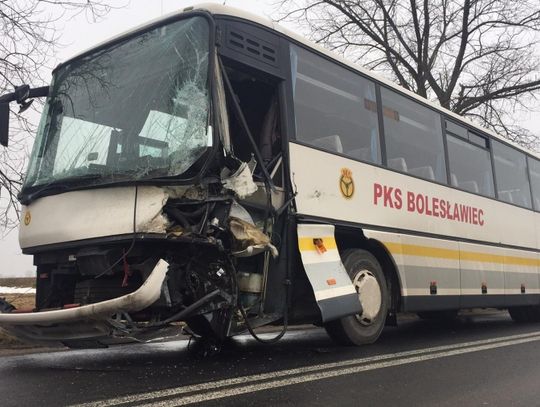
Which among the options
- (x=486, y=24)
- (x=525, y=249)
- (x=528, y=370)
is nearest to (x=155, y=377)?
(x=528, y=370)

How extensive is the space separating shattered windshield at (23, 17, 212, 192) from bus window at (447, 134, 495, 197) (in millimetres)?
4895

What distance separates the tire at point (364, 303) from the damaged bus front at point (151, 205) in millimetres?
1198

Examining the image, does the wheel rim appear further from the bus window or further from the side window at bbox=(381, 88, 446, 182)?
the bus window

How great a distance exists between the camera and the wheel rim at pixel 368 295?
6.27 m

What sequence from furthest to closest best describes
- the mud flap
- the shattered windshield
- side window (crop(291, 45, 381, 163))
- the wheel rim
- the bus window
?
1. the bus window
2. the wheel rim
3. side window (crop(291, 45, 381, 163))
4. the mud flap
5. the shattered windshield

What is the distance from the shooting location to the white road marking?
4.04m

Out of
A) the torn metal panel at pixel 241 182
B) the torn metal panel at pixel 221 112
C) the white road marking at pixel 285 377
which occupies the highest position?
the torn metal panel at pixel 221 112

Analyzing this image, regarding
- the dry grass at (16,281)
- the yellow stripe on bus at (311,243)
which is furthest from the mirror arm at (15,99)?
the dry grass at (16,281)

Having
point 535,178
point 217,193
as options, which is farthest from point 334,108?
point 535,178

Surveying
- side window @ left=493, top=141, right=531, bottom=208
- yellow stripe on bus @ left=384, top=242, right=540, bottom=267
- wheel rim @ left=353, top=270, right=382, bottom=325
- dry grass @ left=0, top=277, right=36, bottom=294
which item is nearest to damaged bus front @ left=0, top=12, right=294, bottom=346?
wheel rim @ left=353, top=270, right=382, bottom=325

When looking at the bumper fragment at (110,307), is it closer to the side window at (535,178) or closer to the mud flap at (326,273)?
the mud flap at (326,273)

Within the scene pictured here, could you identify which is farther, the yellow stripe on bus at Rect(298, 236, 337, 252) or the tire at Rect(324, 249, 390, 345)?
the tire at Rect(324, 249, 390, 345)

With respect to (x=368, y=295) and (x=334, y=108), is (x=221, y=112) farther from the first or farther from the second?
(x=368, y=295)

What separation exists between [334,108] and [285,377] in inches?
124
